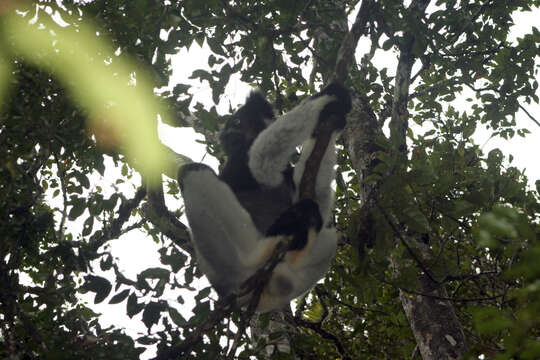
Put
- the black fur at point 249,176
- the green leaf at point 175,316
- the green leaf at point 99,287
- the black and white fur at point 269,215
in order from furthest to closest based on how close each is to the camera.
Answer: the black fur at point 249,176 < the black and white fur at point 269,215 < the green leaf at point 175,316 < the green leaf at point 99,287

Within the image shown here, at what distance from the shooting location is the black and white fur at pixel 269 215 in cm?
355

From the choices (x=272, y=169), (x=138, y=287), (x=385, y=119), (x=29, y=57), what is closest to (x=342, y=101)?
(x=272, y=169)

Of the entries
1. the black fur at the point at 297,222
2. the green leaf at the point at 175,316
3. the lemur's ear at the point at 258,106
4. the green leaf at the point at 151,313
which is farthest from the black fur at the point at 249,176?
the green leaf at the point at 151,313

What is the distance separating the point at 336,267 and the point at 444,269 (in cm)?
90

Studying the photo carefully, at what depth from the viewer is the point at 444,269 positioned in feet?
11.6

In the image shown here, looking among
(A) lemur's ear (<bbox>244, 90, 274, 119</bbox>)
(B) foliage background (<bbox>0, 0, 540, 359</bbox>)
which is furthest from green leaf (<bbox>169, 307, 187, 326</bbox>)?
(A) lemur's ear (<bbox>244, 90, 274, 119</bbox>)

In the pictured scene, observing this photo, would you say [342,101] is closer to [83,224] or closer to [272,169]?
[272,169]

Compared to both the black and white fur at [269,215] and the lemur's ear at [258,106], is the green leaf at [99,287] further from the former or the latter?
the lemur's ear at [258,106]

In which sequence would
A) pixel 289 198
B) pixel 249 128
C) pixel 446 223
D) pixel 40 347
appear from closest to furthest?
pixel 40 347 < pixel 446 223 < pixel 289 198 < pixel 249 128

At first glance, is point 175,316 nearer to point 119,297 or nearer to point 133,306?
point 133,306

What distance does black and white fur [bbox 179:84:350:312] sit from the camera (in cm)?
355

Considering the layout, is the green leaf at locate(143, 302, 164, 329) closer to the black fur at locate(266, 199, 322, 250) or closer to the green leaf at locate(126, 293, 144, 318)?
the green leaf at locate(126, 293, 144, 318)

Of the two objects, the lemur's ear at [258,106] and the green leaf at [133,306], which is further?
the lemur's ear at [258,106]

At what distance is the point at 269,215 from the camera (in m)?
4.35
